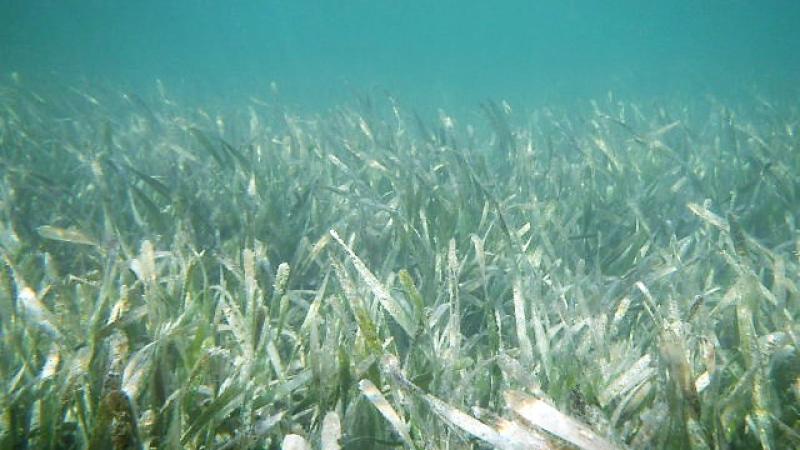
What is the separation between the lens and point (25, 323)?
1.63 metres

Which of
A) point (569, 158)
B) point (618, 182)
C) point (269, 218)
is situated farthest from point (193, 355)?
point (569, 158)

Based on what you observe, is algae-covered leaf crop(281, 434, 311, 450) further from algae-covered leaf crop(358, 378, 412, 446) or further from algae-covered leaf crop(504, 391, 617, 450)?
algae-covered leaf crop(504, 391, 617, 450)

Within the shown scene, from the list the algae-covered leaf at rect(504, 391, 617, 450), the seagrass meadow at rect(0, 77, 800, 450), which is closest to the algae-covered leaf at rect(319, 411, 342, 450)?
the seagrass meadow at rect(0, 77, 800, 450)

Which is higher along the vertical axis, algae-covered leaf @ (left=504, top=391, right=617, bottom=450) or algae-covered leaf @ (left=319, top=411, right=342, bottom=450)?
algae-covered leaf @ (left=504, top=391, right=617, bottom=450)

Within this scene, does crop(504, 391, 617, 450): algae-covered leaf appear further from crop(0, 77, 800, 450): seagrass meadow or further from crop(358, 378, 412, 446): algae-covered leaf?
crop(358, 378, 412, 446): algae-covered leaf

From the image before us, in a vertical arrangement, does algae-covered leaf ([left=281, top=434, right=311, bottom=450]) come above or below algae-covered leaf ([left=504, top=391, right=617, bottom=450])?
below

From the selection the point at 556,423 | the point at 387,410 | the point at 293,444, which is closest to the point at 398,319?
the point at 387,410

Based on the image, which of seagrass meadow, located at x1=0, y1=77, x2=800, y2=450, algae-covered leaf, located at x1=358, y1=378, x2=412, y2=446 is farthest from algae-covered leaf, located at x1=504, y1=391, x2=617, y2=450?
algae-covered leaf, located at x1=358, y1=378, x2=412, y2=446

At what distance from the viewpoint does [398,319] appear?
5.02 feet

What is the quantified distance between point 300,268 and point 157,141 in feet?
16.3

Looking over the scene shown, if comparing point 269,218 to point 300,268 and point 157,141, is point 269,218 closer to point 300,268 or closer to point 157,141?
point 300,268

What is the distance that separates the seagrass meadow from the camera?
3.94ft

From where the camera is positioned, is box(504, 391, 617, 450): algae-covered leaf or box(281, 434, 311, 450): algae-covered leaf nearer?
box(504, 391, 617, 450): algae-covered leaf

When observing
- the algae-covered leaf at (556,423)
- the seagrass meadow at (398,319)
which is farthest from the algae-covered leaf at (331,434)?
the algae-covered leaf at (556,423)
